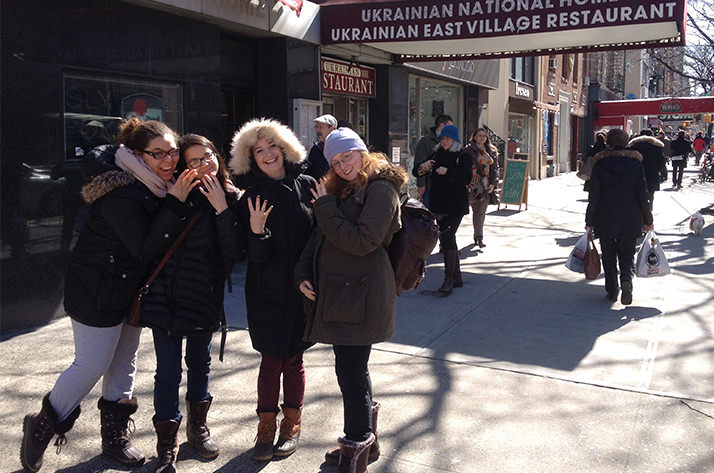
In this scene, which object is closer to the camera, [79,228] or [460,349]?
[79,228]

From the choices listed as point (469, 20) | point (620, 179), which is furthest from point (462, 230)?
point (620, 179)

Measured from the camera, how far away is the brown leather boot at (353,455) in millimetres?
3141

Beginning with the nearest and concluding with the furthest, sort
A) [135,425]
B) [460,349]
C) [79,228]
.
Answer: [79,228], [135,425], [460,349]

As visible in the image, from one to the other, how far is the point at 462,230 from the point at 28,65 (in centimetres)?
740

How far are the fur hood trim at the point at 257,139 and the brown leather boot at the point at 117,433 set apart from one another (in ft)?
4.32

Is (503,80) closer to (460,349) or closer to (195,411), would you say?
(460,349)

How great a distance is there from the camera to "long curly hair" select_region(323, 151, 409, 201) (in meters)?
3.08

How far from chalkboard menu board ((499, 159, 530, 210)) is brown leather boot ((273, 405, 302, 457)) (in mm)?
11238

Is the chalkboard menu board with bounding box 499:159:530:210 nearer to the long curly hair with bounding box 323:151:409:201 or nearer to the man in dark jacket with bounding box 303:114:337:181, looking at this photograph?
the man in dark jacket with bounding box 303:114:337:181

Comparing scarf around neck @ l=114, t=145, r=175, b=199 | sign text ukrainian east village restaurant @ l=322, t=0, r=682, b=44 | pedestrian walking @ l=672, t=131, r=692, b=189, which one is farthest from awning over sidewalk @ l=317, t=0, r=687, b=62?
pedestrian walking @ l=672, t=131, r=692, b=189

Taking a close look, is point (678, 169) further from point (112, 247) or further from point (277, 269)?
point (112, 247)

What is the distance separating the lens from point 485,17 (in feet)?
26.2

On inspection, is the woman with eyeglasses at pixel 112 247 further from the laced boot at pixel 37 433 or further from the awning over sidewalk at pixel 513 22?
the awning over sidewalk at pixel 513 22

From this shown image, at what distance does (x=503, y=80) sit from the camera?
20.3 m
